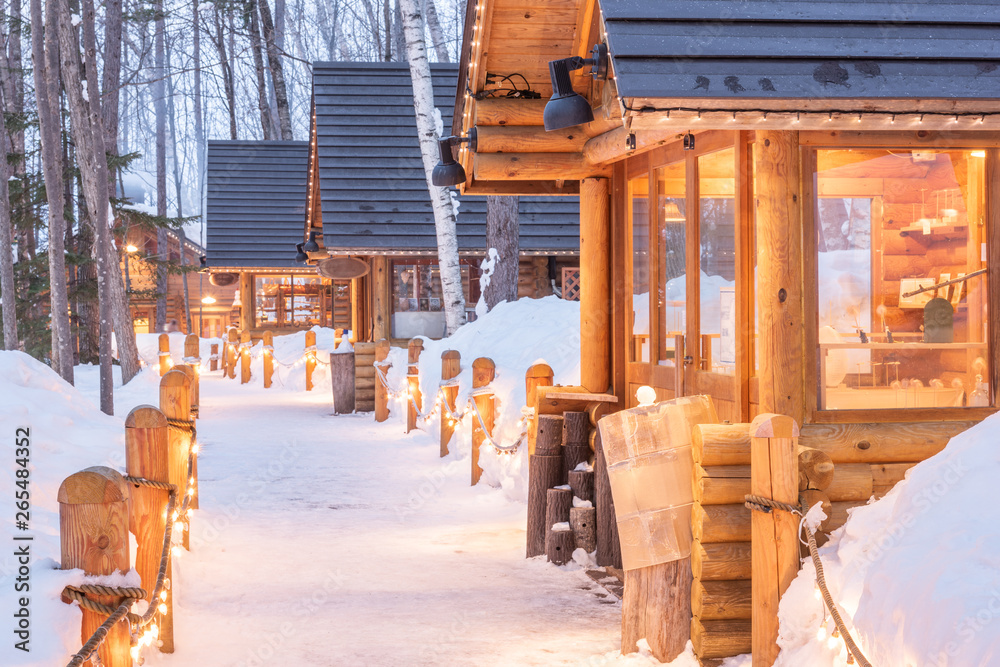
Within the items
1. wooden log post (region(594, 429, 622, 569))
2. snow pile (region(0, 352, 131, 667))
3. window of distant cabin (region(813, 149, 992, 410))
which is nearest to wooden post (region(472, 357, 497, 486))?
wooden log post (region(594, 429, 622, 569))

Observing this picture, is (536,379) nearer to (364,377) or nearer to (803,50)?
(803,50)

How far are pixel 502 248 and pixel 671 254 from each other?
9.28 m

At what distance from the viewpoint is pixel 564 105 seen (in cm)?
657

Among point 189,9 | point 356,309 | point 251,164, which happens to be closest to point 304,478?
point 356,309

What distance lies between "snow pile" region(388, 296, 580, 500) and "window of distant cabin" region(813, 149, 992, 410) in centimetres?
329

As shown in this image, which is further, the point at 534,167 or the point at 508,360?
the point at 508,360

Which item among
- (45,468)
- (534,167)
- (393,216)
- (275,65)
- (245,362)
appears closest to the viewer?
(45,468)

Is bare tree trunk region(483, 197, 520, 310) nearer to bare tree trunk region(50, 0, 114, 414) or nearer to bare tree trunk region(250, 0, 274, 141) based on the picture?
bare tree trunk region(50, 0, 114, 414)

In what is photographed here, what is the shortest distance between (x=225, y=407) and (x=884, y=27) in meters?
14.7

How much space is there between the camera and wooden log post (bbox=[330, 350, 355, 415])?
16.8 m

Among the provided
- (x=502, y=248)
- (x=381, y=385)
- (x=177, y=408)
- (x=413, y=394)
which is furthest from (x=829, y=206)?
(x=381, y=385)

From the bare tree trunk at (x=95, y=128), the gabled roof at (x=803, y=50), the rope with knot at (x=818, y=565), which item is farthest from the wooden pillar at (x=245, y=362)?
the rope with knot at (x=818, y=565)

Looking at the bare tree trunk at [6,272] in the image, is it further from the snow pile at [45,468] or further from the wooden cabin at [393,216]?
the snow pile at [45,468]

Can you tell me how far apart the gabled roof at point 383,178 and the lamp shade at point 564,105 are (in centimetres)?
1201
